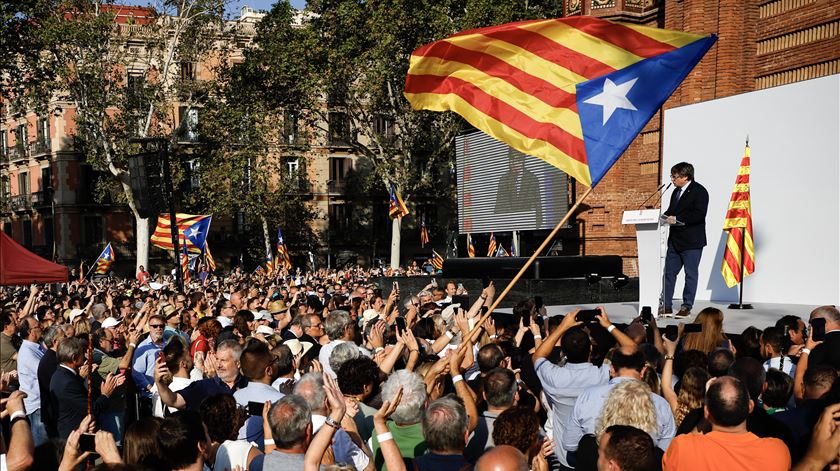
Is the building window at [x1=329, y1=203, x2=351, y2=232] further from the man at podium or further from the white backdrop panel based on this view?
the man at podium

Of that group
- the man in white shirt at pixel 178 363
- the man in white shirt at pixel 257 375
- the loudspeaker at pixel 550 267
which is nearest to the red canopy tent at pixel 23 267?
the man in white shirt at pixel 178 363

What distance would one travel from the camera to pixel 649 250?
10547 mm

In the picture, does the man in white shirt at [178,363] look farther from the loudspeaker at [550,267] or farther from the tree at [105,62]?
the tree at [105,62]

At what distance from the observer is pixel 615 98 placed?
775cm

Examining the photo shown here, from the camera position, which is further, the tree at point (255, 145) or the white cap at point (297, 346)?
the tree at point (255, 145)

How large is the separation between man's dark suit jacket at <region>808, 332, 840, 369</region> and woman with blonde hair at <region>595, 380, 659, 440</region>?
7.48 ft

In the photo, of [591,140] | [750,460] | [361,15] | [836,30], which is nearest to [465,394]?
[750,460]

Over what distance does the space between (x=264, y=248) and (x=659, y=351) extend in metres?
46.3

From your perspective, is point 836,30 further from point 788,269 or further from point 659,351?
point 659,351

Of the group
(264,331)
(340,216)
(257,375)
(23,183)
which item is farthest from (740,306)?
(23,183)

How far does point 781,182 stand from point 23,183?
175 feet

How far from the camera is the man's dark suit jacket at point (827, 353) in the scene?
6254 mm

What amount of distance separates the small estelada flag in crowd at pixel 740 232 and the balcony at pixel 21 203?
51.5 meters

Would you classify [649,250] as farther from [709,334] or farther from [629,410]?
[629,410]
